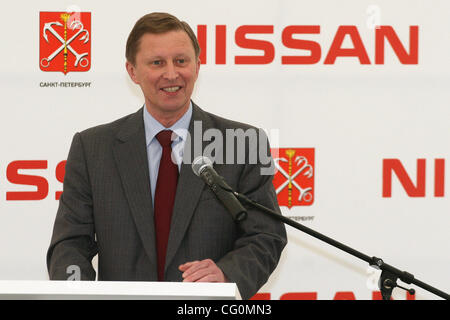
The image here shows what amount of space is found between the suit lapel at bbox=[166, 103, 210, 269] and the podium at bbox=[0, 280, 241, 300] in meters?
0.99

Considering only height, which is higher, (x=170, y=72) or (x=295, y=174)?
(x=170, y=72)

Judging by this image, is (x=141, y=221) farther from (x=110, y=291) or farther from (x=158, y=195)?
(x=110, y=291)

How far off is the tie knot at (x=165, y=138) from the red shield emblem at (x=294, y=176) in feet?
3.37

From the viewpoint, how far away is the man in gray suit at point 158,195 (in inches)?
93.8

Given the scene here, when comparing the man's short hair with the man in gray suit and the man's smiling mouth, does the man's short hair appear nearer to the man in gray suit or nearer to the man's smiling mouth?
the man in gray suit

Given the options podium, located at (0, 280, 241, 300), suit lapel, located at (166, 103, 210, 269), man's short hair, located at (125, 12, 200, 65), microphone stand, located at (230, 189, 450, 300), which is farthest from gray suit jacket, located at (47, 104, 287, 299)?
podium, located at (0, 280, 241, 300)

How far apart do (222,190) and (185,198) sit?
0.66 m

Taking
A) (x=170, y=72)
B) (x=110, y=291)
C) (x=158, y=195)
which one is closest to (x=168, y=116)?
(x=170, y=72)

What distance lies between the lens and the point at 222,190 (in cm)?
177

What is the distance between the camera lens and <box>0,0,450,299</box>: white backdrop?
3.39m

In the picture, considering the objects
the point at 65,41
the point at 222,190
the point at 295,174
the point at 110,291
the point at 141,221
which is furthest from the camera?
the point at 295,174

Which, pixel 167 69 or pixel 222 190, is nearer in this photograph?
pixel 222 190

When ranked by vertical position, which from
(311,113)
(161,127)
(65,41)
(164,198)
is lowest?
(164,198)
